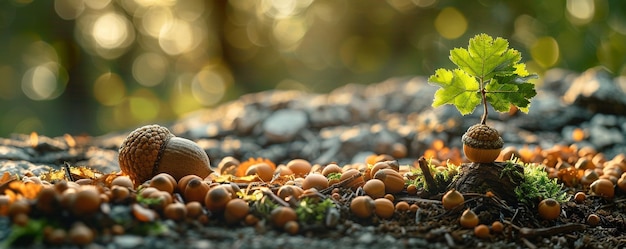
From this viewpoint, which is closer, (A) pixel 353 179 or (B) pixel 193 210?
(B) pixel 193 210

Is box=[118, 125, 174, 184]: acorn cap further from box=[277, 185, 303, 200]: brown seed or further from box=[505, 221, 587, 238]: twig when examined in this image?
box=[505, 221, 587, 238]: twig

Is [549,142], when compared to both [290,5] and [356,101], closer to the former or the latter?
[356,101]

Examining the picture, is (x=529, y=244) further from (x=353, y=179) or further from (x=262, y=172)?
(x=262, y=172)

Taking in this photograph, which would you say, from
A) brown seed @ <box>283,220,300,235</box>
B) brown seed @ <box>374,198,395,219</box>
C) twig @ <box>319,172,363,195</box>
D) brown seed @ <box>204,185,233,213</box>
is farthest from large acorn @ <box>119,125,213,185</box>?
brown seed @ <box>374,198,395,219</box>

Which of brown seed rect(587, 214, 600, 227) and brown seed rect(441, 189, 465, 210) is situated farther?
brown seed rect(587, 214, 600, 227)

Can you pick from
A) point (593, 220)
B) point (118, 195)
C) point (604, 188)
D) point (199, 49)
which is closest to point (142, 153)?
point (118, 195)

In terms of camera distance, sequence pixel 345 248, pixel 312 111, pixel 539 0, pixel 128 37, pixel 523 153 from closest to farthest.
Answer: pixel 345 248, pixel 523 153, pixel 312 111, pixel 539 0, pixel 128 37

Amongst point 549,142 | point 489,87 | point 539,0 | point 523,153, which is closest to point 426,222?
point 489,87
